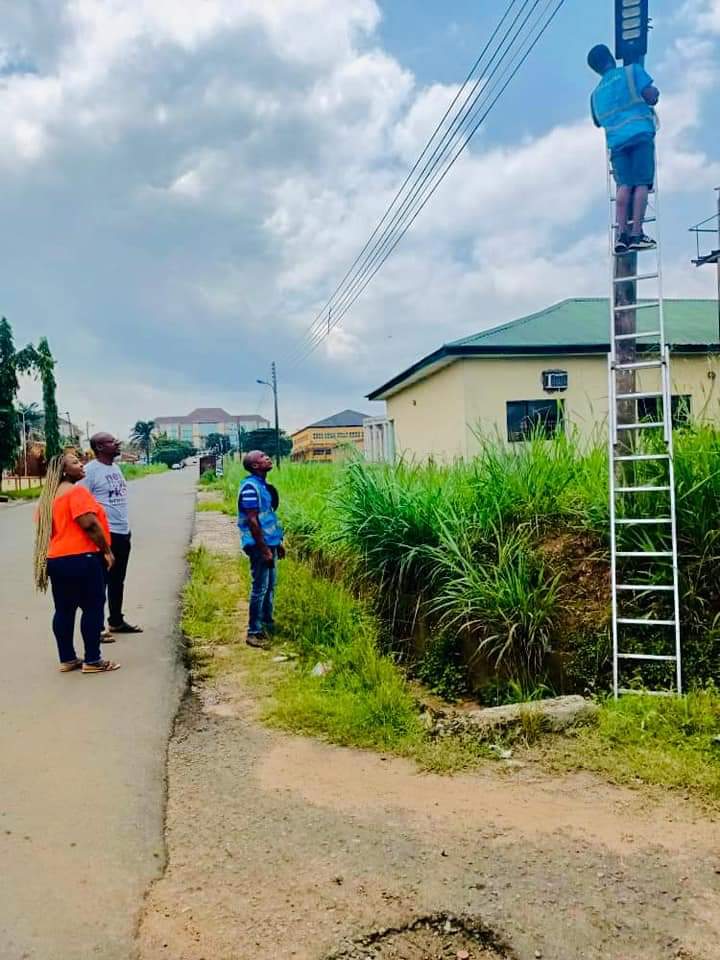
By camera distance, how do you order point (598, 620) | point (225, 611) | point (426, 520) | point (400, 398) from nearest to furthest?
point (598, 620), point (426, 520), point (225, 611), point (400, 398)

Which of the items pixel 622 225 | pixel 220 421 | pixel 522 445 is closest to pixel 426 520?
pixel 522 445

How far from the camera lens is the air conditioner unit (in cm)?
1705

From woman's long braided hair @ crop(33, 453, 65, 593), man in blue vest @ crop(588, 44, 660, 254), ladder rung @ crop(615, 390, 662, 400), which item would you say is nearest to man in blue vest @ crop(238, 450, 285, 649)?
woman's long braided hair @ crop(33, 453, 65, 593)

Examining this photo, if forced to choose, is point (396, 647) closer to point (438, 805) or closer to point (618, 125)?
point (438, 805)

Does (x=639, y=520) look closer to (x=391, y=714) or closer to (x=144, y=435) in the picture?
(x=391, y=714)

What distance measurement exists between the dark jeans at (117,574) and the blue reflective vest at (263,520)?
1.14 metres

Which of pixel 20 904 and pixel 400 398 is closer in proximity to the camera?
pixel 20 904

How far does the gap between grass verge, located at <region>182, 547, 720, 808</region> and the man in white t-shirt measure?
896 millimetres

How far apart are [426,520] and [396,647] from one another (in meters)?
1.05

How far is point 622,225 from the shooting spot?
5.49 m

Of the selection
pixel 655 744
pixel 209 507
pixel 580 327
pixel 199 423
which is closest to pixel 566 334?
pixel 580 327

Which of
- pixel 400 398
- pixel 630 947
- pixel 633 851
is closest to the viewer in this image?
pixel 630 947

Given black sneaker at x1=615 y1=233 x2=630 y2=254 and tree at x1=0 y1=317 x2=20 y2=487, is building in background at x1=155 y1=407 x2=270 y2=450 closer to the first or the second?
tree at x1=0 y1=317 x2=20 y2=487

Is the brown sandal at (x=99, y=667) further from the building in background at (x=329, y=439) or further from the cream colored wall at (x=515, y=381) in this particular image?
the cream colored wall at (x=515, y=381)
